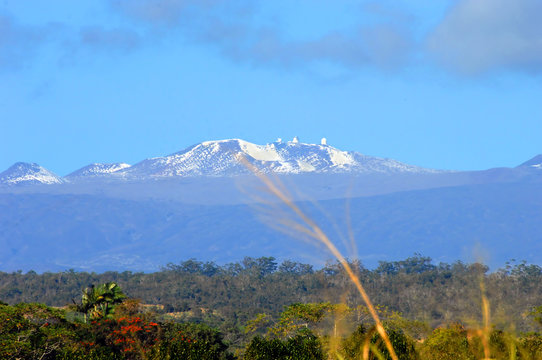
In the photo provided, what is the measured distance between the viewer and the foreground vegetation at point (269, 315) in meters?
42.2

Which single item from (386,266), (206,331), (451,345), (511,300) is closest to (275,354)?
(451,345)

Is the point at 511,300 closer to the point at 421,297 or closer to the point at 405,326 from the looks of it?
the point at 421,297

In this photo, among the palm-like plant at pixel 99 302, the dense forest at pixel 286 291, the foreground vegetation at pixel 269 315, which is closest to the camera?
the foreground vegetation at pixel 269 315

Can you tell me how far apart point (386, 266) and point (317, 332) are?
373 ft

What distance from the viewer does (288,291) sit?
130375 millimetres

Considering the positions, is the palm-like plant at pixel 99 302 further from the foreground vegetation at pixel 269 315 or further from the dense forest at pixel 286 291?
the dense forest at pixel 286 291

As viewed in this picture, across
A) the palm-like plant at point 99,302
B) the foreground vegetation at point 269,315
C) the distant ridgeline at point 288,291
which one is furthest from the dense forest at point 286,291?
the palm-like plant at point 99,302

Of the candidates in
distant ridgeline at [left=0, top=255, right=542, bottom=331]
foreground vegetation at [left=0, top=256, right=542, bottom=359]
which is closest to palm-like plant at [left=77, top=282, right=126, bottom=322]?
foreground vegetation at [left=0, top=256, right=542, bottom=359]

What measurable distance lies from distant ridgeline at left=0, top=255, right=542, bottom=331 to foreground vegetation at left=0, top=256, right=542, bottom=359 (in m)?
0.22

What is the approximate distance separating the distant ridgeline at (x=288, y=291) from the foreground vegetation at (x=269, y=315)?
219mm

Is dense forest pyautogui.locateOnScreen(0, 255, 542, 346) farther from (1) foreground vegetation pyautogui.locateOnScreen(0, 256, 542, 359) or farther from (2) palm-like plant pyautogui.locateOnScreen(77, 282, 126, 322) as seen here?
(2) palm-like plant pyautogui.locateOnScreen(77, 282, 126, 322)

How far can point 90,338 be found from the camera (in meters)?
49.4

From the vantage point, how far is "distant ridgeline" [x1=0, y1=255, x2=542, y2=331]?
110 metres

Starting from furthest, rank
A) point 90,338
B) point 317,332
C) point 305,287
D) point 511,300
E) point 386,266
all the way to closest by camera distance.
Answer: point 386,266, point 305,287, point 511,300, point 317,332, point 90,338
